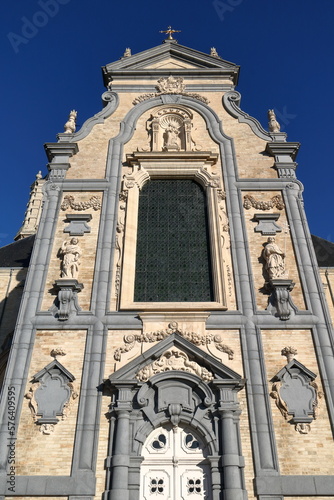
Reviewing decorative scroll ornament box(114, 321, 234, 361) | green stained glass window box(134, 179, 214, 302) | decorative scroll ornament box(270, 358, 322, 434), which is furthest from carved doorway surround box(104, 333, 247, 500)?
green stained glass window box(134, 179, 214, 302)

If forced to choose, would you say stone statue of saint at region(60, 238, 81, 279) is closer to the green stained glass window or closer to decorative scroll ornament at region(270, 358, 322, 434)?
the green stained glass window

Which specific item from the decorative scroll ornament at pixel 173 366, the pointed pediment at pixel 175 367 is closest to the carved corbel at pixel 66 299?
the pointed pediment at pixel 175 367

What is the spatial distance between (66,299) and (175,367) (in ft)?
11.7

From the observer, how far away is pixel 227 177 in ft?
51.7

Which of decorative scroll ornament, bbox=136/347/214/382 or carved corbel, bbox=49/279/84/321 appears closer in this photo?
decorative scroll ornament, bbox=136/347/214/382

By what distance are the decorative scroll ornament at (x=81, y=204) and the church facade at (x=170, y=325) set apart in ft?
0.22

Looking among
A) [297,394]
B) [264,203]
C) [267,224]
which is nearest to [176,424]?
[297,394]

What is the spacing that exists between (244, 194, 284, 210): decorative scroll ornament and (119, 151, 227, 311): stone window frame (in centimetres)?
106

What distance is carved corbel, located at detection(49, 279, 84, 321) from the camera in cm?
1254

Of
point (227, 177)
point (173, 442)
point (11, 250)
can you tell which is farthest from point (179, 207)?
point (11, 250)

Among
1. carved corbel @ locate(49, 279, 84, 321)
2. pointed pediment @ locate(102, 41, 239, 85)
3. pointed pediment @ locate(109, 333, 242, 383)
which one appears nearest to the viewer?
pointed pediment @ locate(109, 333, 242, 383)

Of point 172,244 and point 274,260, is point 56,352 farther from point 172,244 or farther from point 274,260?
point 274,260

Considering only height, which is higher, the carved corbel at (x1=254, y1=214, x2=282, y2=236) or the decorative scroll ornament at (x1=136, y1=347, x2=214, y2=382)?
the carved corbel at (x1=254, y1=214, x2=282, y2=236)

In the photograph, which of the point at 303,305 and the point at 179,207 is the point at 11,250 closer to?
the point at 179,207
